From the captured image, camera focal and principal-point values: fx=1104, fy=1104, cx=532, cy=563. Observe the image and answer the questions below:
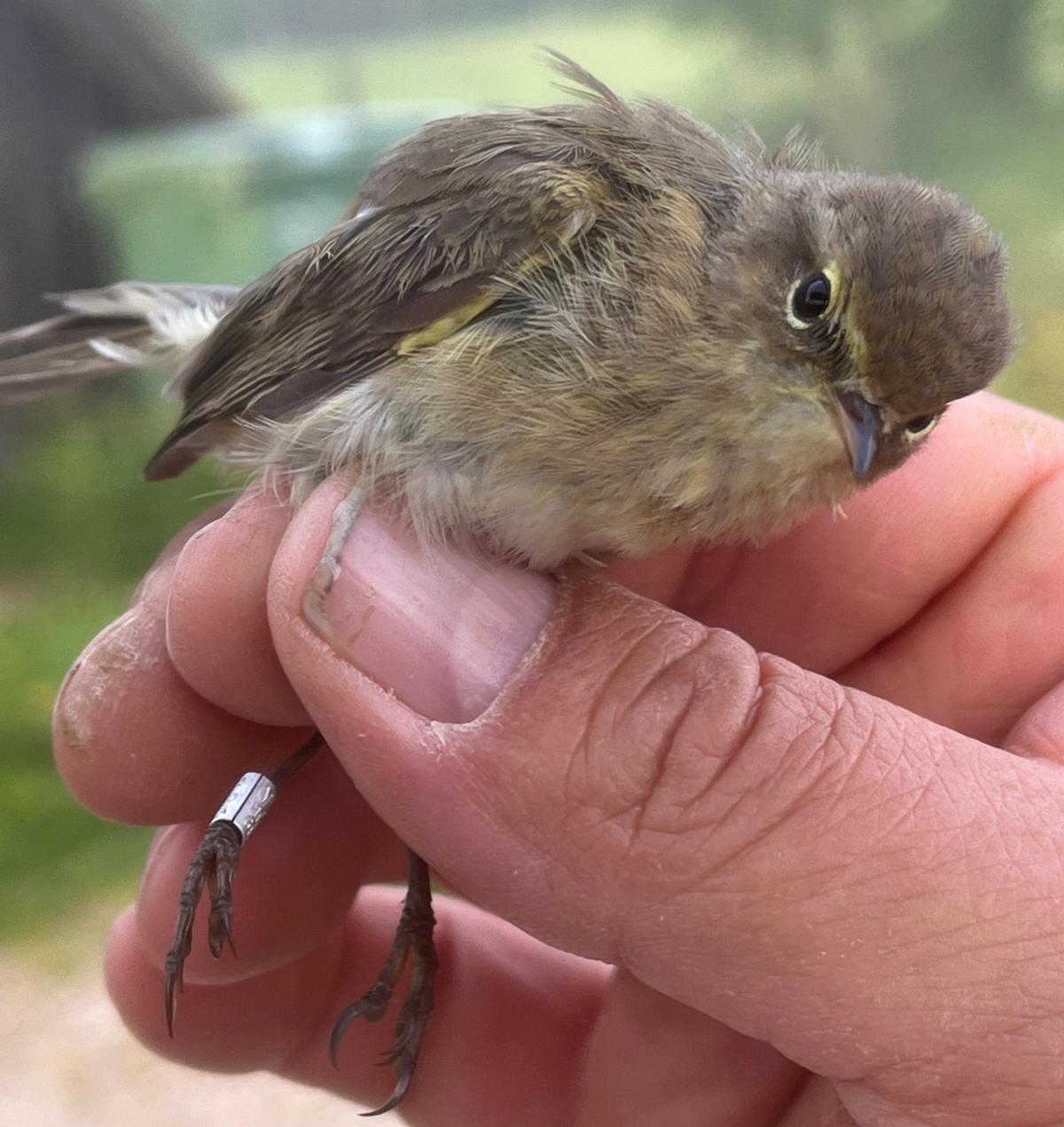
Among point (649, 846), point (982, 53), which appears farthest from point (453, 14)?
point (649, 846)

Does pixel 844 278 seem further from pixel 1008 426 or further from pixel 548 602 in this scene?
pixel 1008 426

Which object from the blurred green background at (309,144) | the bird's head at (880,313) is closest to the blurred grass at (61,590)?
the blurred green background at (309,144)

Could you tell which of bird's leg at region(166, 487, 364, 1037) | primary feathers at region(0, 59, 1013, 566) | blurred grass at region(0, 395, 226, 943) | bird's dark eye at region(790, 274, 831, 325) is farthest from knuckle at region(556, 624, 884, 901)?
blurred grass at region(0, 395, 226, 943)

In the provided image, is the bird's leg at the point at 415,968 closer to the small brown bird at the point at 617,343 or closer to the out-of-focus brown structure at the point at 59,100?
the small brown bird at the point at 617,343

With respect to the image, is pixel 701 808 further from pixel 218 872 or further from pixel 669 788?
pixel 218 872

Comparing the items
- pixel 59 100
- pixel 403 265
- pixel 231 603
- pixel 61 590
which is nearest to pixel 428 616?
pixel 231 603

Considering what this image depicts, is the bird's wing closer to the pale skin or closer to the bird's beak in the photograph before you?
the pale skin

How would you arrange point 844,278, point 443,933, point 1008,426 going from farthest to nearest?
1. point 443,933
2. point 1008,426
3. point 844,278
